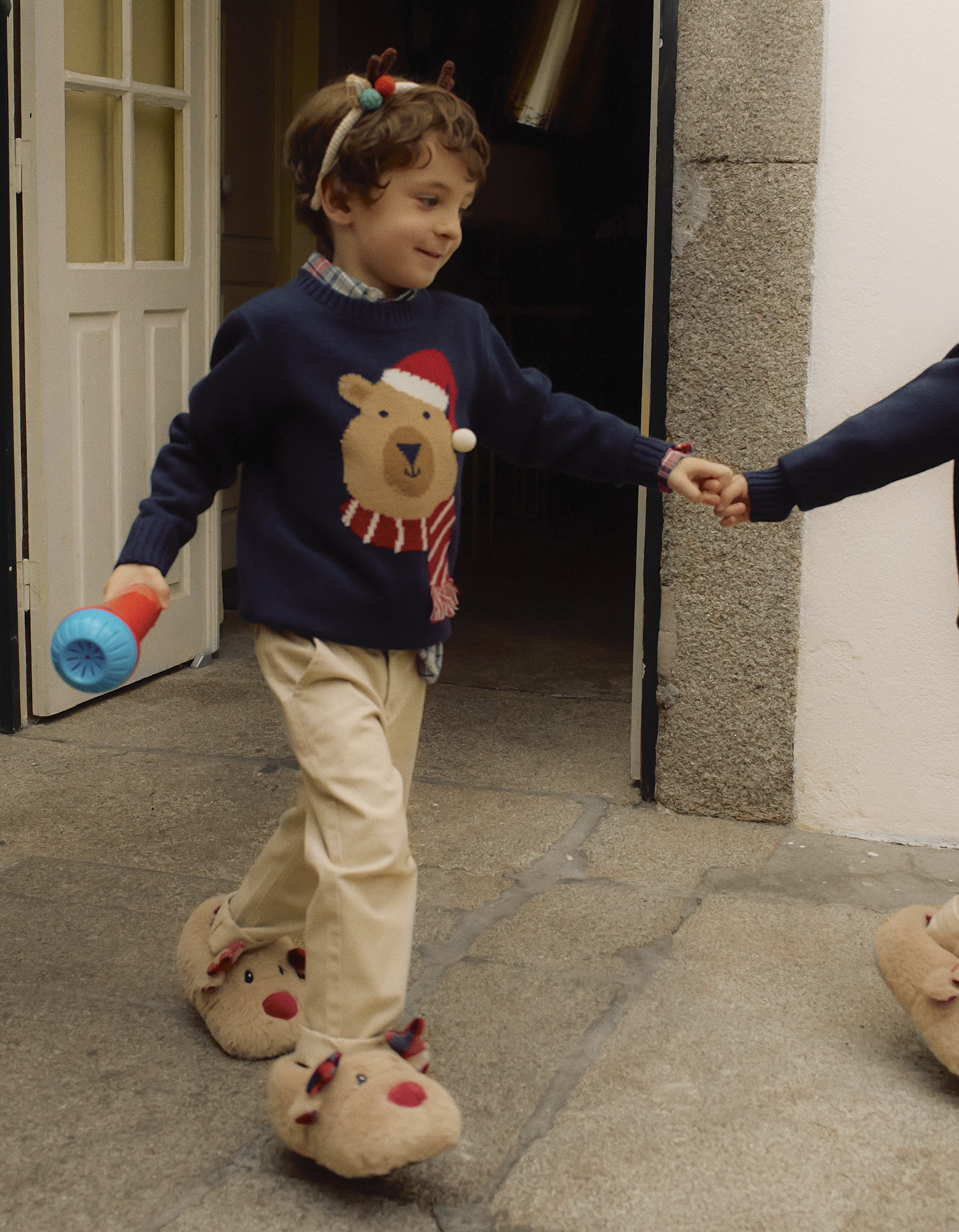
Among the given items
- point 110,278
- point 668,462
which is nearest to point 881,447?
point 668,462

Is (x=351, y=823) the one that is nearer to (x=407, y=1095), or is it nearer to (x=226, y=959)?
(x=407, y=1095)

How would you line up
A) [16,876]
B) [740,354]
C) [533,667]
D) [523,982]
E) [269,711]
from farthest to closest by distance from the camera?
1. [533,667]
2. [269,711]
3. [740,354]
4. [16,876]
5. [523,982]

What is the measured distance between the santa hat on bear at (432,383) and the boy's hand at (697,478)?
366mm

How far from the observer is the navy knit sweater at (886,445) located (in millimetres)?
2160

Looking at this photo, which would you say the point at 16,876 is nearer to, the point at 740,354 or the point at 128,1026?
the point at 128,1026

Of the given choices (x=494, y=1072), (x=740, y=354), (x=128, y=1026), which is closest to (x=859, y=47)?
(x=740, y=354)

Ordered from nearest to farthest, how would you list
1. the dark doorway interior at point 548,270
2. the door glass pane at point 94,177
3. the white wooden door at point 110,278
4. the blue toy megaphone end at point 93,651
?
the blue toy megaphone end at point 93,651, the white wooden door at point 110,278, the door glass pane at point 94,177, the dark doorway interior at point 548,270

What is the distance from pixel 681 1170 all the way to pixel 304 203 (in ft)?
4.88

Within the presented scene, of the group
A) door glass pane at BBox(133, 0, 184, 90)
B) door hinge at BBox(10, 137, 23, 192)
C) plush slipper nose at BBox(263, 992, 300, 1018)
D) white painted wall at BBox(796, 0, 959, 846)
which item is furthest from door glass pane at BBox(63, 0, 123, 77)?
plush slipper nose at BBox(263, 992, 300, 1018)

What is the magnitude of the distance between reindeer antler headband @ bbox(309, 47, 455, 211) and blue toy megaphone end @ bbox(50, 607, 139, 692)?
0.71 metres

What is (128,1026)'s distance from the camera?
2.34m

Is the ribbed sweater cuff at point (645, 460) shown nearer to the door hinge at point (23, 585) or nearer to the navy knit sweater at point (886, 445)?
the navy knit sweater at point (886, 445)

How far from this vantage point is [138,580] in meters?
1.96

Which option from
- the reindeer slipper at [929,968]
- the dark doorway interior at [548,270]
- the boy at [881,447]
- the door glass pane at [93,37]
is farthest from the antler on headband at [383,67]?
the dark doorway interior at [548,270]
